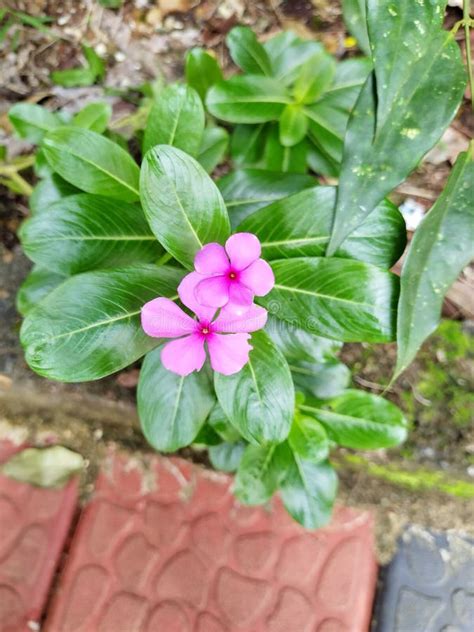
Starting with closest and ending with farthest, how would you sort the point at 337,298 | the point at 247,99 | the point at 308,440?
1. the point at 337,298
2. the point at 308,440
3. the point at 247,99

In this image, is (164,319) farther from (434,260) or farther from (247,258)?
(434,260)

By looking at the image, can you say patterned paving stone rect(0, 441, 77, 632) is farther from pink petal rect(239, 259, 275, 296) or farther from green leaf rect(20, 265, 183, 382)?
pink petal rect(239, 259, 275, 296)

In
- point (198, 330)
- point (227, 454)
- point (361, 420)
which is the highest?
point (198, 330)

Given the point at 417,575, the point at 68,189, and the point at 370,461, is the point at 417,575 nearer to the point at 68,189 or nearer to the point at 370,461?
the point at 370,461

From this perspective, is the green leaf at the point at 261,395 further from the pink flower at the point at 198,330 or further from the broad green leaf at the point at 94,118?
the broad green leaf at the point at 94,118

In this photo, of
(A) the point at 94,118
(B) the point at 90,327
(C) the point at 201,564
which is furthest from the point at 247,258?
(C) the point at 201,564

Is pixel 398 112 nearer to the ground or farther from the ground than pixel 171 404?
farther from the ground

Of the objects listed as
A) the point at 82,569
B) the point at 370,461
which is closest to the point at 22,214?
the point at 82,569
